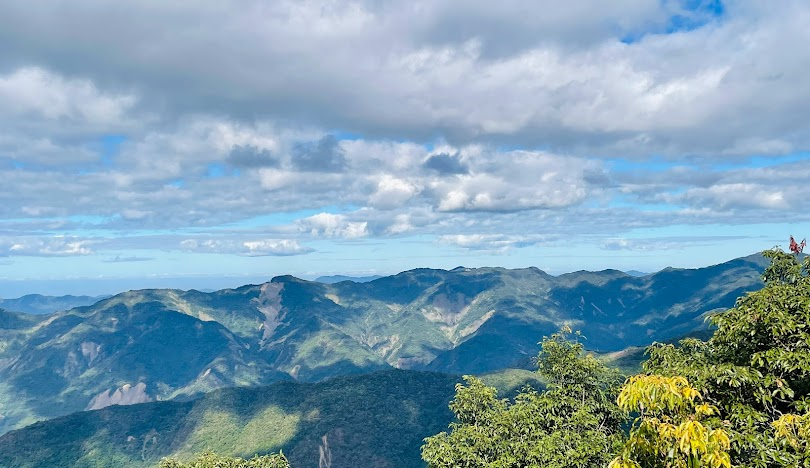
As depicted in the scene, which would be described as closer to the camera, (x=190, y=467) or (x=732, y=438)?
(x=732, y=438)

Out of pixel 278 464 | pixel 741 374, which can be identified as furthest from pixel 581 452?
pixel 278 464

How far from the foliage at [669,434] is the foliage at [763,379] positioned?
7.82 ft

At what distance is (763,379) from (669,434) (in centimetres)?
921

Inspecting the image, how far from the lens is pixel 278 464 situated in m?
65.4

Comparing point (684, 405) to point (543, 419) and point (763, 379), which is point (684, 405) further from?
point (543, 419)

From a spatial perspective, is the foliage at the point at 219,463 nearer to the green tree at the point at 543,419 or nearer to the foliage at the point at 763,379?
the green tree at the point at 543,419

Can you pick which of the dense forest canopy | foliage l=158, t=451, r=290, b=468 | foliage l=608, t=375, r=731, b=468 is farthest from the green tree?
foliage l=158, t=451, r=290, b=468

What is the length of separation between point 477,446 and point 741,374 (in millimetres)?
24232

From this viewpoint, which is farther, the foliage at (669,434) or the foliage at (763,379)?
the foliage at (763,379)

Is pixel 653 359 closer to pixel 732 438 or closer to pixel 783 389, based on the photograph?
pixel 783 389

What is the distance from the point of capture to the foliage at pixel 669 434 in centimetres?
1218

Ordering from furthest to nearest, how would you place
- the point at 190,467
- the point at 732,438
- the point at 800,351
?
1. the point at 190,467
2. the point at 800,351
3. the point at 732,438

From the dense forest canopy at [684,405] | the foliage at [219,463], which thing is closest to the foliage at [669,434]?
the dense forest canopy at [684,405]

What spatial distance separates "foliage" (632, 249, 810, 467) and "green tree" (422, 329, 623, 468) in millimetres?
12046
